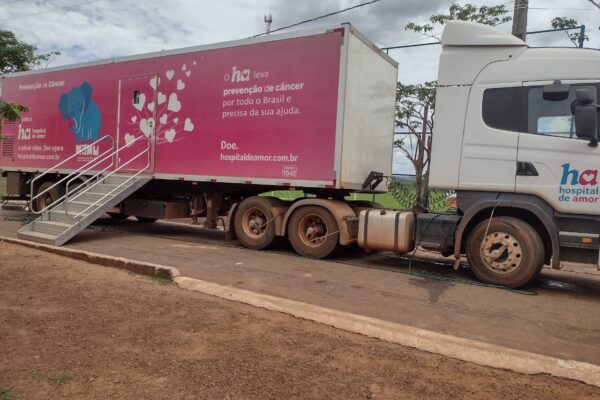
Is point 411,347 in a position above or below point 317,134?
below

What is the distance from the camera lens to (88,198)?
9.30 metres

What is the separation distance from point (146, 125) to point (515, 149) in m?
6.99

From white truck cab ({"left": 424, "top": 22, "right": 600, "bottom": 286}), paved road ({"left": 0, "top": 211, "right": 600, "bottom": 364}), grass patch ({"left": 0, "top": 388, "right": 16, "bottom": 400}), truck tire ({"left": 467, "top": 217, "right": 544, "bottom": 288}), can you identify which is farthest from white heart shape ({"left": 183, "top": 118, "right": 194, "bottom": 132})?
grass patch ({"left": 0, "top": 388, "right": 16, "bottom": 400})

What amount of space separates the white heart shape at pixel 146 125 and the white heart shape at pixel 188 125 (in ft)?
3.10

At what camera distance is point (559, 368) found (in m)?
3.20

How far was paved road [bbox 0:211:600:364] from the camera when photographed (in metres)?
4.31

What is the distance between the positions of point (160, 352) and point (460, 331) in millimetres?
2607

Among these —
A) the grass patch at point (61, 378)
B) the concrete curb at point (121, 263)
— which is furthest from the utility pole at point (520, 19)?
the grass patch at point (61, 378)

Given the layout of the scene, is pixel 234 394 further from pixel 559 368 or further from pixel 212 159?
pixel 212 159

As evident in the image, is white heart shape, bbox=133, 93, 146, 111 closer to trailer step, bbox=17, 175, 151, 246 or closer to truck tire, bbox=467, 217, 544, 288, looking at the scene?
trailer step, bbox=17, 175, 151, 246

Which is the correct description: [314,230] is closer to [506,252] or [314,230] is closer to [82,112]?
[506,252]

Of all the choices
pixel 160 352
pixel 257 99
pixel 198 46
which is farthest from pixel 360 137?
pixel 160 352

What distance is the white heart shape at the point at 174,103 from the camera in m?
9.05

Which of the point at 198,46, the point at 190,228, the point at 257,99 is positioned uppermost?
the point at 198,46
